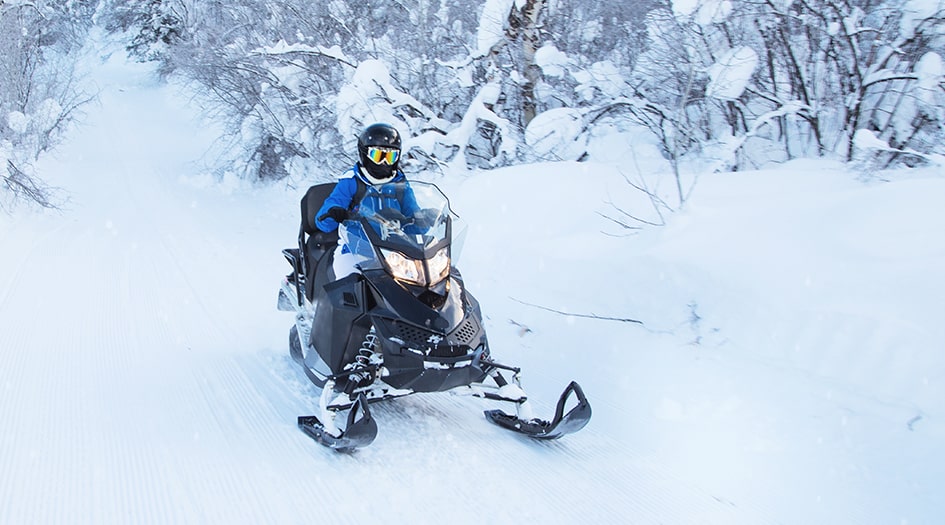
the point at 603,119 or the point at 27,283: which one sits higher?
the point at 603,119

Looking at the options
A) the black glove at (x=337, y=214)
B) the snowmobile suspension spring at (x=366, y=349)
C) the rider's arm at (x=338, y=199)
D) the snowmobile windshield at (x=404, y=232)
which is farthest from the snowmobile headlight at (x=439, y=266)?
the rider's arm at (x=338, y=199)

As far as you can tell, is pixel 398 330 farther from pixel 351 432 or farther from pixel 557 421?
pixel 557 421

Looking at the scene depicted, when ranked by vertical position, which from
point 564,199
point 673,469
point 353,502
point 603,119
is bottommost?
point 673,469

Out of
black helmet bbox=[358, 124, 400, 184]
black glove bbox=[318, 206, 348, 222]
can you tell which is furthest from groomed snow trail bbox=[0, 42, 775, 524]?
black helmet bbox=[358, 124, 400, 184]

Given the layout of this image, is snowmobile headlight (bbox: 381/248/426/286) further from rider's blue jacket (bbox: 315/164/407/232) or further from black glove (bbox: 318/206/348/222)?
rider's blue jacket (bbox: 315/164/407/232)

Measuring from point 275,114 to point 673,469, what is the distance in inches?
440

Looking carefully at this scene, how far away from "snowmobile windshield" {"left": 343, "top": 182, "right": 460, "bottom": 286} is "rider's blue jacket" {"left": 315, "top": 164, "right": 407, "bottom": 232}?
0.76 ft

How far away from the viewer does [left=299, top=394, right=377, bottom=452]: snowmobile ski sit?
3326mm

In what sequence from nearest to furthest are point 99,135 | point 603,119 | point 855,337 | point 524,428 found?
point 524,428
point 855,337
point 603,119
point 99,135

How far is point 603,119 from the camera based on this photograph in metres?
8.99

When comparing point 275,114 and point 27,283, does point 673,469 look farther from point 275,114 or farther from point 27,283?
point 275,114

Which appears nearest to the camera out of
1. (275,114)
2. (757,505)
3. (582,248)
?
(757,505)

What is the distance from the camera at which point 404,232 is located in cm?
358

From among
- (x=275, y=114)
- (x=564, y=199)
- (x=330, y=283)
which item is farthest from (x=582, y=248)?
(x=275, y=114)
